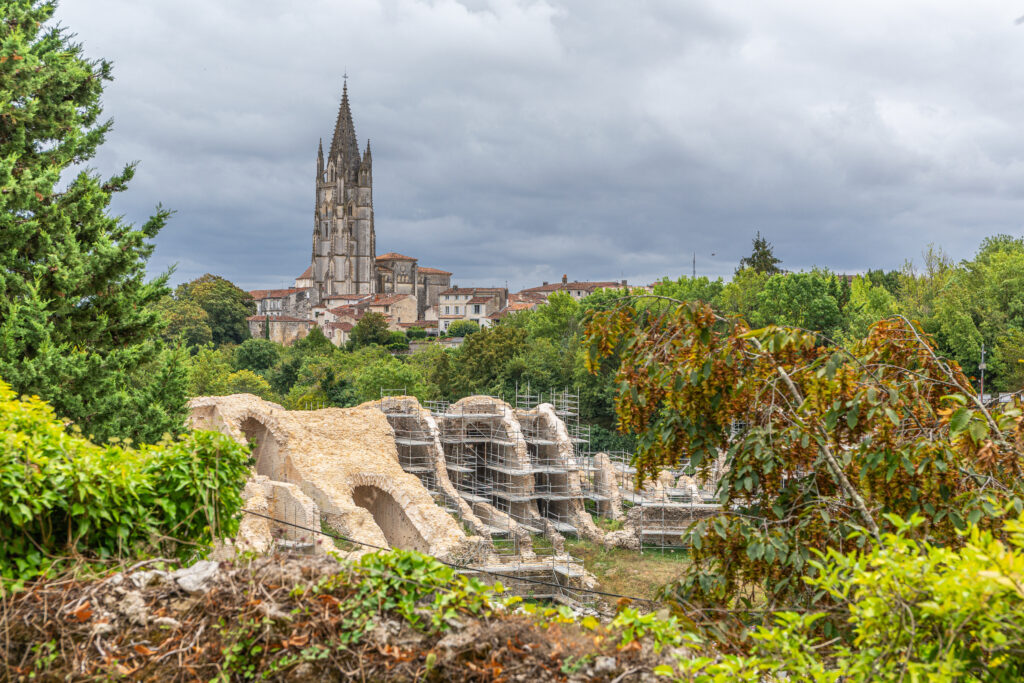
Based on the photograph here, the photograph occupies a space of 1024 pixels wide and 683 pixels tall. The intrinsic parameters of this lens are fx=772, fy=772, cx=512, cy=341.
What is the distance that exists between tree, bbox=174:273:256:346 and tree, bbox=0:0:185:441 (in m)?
60.5

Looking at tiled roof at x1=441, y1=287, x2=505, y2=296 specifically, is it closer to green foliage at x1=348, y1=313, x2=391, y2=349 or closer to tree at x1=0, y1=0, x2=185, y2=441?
green foliage at x1=348, y1=313, x2=391, y2=349

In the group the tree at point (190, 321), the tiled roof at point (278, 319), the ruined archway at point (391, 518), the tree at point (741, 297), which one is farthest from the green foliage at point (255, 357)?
the ruined archway at point (391, 518)

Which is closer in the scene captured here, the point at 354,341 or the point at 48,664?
the point at 48,664

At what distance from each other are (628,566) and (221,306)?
61237 millimetres

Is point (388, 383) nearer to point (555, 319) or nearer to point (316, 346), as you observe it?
point (555, 319)

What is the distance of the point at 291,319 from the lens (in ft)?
257

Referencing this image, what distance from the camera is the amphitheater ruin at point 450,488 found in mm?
16812

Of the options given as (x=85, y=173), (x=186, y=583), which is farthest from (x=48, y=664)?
(x=85, y=173)

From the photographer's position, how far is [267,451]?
804 inches

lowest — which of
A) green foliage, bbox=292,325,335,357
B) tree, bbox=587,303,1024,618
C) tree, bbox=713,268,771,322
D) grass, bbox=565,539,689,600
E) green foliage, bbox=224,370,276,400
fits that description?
grass, bbox=565,539,689,600

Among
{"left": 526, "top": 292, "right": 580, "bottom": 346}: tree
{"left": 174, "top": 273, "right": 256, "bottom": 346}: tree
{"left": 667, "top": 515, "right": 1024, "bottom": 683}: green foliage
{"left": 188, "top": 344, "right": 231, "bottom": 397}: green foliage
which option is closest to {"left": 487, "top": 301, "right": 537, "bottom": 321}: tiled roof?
{"left": 526, "top": 292, "right": 580, "bottom": 346}: tree

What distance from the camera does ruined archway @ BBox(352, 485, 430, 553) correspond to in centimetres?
1752

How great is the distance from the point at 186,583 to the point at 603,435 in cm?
3156

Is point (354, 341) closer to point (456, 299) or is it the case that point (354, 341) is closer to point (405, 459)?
point (456, 299)
